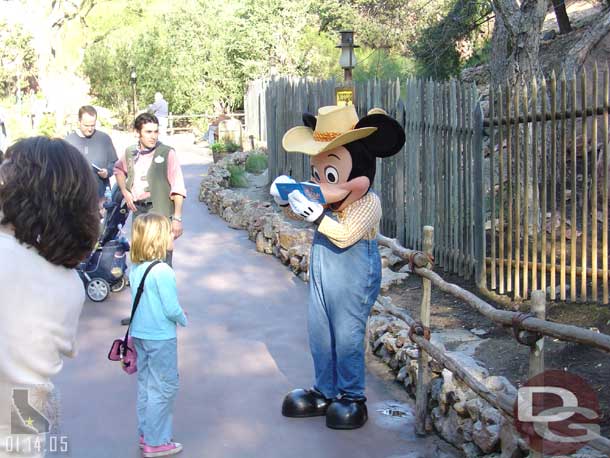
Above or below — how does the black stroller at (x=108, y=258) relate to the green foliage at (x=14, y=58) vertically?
below

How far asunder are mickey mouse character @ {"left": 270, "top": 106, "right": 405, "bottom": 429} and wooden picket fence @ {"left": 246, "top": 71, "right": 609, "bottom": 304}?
2.12 metres

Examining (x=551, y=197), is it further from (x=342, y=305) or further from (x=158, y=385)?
(x=158, y=385)

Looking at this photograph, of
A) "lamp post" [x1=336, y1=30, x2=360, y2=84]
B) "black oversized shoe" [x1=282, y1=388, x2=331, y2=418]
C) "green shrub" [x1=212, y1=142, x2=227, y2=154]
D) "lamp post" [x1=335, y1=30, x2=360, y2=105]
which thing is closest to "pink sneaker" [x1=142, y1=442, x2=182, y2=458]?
"black oversized shoe" [x1=282, y1=388, x2=331, y2=418]

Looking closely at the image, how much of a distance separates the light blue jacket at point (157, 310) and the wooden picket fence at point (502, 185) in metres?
3.30

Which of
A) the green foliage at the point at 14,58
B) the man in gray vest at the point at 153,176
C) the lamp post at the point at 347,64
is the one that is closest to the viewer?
the man in gray vest at the point at 153,176

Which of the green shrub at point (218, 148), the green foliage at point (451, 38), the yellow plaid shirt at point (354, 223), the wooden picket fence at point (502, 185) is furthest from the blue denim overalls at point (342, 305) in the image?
the green shrub at point (218, 148)

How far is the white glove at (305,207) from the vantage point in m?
4.83

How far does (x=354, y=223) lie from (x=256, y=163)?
1281 centimetres

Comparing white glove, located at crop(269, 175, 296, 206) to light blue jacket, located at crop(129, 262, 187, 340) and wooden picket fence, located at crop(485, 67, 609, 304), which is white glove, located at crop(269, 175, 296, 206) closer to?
light blue jacket, located at crop(129, 262, 187, 340)

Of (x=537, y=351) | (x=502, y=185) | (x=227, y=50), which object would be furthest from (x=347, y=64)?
(x=227, y=50)

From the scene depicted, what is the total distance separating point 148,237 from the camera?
481cm

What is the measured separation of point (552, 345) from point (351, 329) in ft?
5.84

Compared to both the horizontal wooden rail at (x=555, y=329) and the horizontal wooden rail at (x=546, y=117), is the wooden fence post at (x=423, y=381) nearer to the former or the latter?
the horizontal wooden rail at (x=555, y=329)

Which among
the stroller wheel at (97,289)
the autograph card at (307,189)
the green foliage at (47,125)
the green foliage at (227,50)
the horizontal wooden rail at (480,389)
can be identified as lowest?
the stroller wheel at (97,289)
